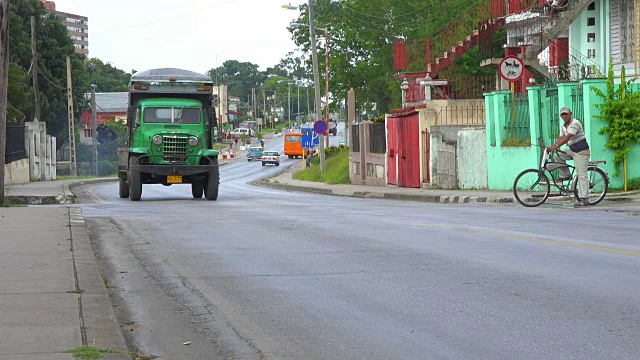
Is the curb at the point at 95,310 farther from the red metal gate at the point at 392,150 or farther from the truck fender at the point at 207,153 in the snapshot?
the red metal gate at the point at 392,150

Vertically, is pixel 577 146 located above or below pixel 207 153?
below

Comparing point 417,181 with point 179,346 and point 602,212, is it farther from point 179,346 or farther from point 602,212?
point 179,346

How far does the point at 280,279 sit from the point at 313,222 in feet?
23.7

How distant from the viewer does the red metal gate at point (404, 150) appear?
114 feet

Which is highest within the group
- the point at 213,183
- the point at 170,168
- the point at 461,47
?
the point at 461,47

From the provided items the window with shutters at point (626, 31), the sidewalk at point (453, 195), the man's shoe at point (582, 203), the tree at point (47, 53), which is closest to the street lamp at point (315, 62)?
the sidewalk at point (453, 195)

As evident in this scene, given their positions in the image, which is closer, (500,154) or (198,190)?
(500,154)

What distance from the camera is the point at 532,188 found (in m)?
20.5

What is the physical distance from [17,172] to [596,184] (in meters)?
31.7

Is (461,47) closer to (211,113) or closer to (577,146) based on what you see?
(211,113)

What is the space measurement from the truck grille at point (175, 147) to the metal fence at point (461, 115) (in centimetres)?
899

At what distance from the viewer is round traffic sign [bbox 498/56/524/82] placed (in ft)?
86.8

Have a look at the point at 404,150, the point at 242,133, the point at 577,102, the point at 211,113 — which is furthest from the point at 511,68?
the point at 242,133

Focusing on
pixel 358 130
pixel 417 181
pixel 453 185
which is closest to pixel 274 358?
pixel 453 185
